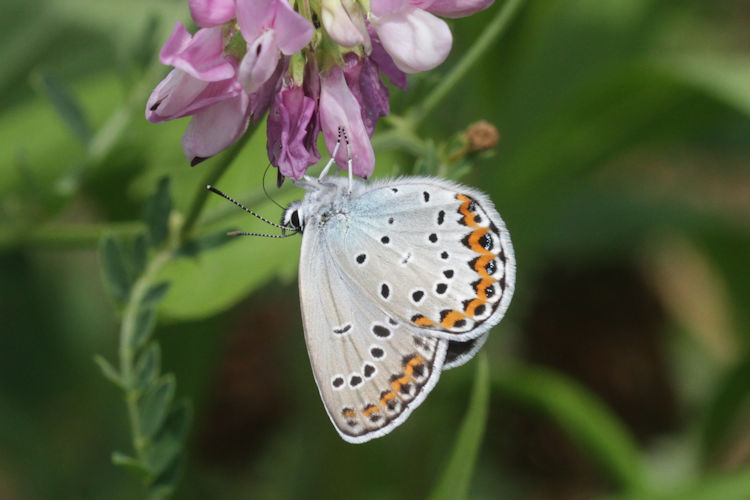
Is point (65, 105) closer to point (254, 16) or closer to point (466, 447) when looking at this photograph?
point (254, 16)

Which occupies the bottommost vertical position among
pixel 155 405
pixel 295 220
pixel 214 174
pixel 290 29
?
pixel 155 405

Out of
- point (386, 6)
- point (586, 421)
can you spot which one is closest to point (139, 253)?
point (386, 6)

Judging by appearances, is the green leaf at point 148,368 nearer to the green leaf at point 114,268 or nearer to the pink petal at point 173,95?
the green leaf at point 114,268

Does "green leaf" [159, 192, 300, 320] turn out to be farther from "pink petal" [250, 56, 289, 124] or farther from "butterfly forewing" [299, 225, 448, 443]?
"pink petal" [250, 56, 289, 124]

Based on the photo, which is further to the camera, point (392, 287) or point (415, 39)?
point (392, 287)

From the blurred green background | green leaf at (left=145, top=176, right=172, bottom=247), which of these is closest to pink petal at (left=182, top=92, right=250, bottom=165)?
green leaf at (left=145, top=176, right=172, bottom=247)

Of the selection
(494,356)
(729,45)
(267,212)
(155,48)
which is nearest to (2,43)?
(155,48)

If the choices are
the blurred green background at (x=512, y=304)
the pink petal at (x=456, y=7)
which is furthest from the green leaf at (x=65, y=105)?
the pink petal at (x=456, y=7)
